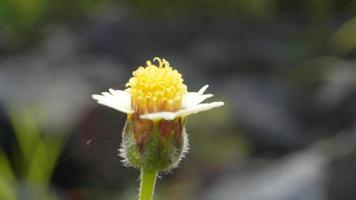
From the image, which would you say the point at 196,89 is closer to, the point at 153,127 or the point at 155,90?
the point at 155,90

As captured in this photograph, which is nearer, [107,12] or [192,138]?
[192,138]

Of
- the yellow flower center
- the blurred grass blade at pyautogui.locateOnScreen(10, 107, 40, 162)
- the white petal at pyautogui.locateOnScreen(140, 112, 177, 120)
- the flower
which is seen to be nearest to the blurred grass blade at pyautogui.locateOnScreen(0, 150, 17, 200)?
the blurred grass blade at pyautogui.locateOnScreen(10, 107, 40, 162)

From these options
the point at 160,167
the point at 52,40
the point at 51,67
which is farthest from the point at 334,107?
the point at 160,167

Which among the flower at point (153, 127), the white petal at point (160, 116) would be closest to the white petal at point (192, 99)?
the flower at point (153, 127)

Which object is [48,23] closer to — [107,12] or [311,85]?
[107,12]

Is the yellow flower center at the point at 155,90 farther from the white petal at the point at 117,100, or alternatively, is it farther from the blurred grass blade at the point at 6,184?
the blurred grass blade at the point at 6,184

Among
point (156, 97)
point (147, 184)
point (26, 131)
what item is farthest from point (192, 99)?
point (26, 131)
